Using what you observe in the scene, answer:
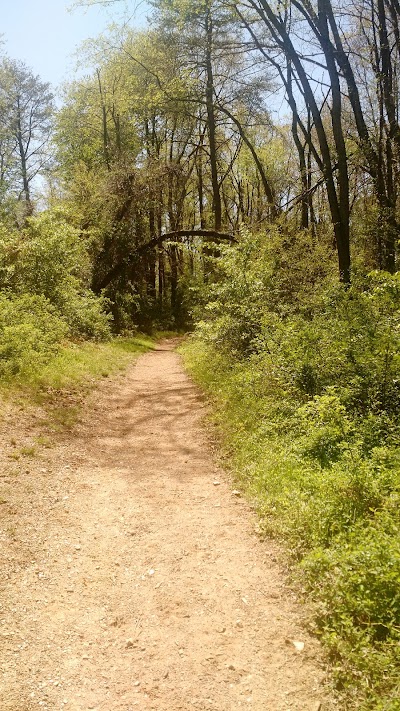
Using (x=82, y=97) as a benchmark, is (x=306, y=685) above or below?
below

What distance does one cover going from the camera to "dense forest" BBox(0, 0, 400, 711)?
13.1ft

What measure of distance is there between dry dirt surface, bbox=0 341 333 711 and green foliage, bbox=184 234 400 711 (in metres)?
0.30

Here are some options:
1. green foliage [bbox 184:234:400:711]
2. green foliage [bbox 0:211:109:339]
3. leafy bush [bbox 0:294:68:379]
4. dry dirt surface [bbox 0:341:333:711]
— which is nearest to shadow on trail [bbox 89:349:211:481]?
dry dirt surface [bbox 0:341:333:711]

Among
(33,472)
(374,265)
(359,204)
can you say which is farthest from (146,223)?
(33,472)

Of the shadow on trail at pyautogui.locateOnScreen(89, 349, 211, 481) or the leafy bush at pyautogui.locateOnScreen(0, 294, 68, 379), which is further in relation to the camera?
the leafy bush at pyautogui.locateOnScreen(0, 294, 68, 379)

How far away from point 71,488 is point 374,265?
1337cm

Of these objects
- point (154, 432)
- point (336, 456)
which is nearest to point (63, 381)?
point (154, 432)

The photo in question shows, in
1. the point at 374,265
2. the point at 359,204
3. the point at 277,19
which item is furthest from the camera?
the point at 359,204

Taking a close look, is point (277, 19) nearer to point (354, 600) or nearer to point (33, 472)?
point (33, 472)

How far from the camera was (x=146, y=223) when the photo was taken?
22859 mm

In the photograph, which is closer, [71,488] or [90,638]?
[90,638]

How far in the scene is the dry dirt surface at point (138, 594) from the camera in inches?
114

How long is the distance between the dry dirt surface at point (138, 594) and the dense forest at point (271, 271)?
Result: 354mm

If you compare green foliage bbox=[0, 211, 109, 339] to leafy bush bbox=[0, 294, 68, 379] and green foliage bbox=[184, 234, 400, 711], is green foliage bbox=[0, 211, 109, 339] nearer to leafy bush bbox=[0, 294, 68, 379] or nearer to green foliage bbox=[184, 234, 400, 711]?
leafy bush bbox=[0, 294, 68, 379]
